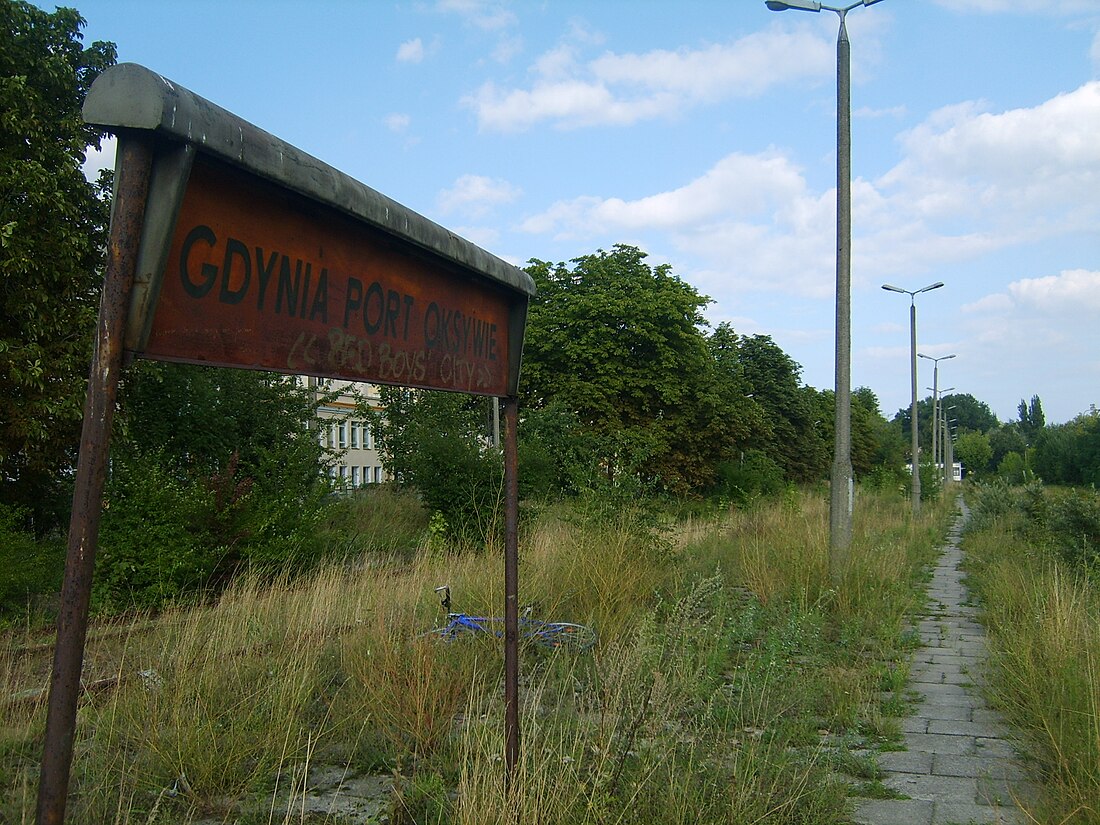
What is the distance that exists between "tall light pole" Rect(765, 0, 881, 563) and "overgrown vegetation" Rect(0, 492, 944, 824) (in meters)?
2.13

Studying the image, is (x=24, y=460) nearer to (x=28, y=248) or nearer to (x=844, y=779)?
(x=28, y=248)

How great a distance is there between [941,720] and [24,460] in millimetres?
13663

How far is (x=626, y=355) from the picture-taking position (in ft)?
119

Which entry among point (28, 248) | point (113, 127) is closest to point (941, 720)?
point (113, 127)

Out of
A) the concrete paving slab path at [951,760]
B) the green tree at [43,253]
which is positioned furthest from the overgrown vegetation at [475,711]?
the green tree at [43,253]

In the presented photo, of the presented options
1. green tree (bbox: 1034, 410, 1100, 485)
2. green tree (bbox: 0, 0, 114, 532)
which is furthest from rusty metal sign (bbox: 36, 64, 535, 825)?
green tree (bbox: 1034, 410, 1100, 485)

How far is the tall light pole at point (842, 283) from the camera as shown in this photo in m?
10.5

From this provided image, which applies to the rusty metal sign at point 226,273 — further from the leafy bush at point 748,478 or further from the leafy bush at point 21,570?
the leafy bush at point 748,478

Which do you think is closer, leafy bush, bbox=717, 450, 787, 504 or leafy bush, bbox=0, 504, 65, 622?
leafy bush, bbox=0, 504, 65, 622

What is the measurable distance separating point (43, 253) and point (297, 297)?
13.0 meters

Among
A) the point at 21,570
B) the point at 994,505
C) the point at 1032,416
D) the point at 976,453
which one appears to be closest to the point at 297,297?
the point at 21,570

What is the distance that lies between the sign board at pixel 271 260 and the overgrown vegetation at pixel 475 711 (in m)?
1.66

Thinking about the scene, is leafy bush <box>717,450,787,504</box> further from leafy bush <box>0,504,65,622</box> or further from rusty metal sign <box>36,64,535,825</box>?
rusty metal sign <box>36,64,535,825</box>

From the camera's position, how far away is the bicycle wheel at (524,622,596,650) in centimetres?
653
